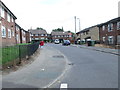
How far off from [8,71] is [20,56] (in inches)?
88.7

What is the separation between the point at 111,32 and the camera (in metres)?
32.8

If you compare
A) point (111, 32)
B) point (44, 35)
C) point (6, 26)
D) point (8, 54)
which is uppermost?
point (44, 35)

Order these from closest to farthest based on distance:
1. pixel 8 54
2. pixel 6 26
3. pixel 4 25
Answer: pixel 8 54
pixel 4 25
pixel 6 26

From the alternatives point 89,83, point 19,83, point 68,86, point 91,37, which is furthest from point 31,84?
point 91,37

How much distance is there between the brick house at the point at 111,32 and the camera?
30250mm

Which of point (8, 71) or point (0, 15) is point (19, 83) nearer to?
point (8, 71)

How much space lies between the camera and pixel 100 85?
571 centimetres

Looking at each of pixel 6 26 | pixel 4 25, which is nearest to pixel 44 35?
pixel 6 26

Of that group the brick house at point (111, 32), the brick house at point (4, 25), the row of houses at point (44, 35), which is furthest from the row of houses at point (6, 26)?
the row of houses at point (44, 35)

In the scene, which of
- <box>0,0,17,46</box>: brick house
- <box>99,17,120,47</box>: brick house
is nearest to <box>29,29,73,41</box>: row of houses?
<box>99,17,120,47</box>: brick house

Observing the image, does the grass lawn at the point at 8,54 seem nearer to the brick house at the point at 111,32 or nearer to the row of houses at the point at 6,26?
the row of houses at the point at 6,26

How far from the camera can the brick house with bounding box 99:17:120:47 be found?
30250 millimetres

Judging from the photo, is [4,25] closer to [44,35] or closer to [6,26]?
[6,26]

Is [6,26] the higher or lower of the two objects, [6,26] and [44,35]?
the lower
